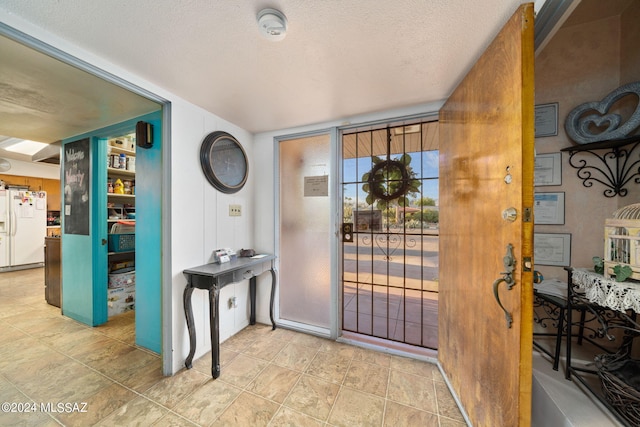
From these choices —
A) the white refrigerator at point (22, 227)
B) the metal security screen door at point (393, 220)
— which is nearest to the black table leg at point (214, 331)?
the metal security screen door at point (393, 220)

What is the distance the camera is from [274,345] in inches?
84.0

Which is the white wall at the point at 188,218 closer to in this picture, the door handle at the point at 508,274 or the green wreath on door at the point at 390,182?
the green wreath on door at the point at 390,182

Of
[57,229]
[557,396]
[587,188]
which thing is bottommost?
[557,396]

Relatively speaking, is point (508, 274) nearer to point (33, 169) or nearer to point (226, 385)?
point (226, 385)

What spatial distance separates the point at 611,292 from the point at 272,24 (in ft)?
6.78

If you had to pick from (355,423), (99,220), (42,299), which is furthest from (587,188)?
(42,299)

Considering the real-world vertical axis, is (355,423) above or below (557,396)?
below

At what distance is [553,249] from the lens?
1575 millimetres

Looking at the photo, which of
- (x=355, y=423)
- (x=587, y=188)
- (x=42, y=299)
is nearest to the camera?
(x=355, y=423)

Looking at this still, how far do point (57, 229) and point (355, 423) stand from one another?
26.1ft

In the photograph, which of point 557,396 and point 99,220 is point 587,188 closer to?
point 557,396

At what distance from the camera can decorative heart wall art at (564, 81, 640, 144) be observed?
131 cm

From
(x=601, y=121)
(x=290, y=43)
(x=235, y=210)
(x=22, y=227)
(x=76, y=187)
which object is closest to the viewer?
(x=290, y=43)

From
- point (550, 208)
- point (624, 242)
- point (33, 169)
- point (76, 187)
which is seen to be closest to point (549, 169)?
point (550, 208)
